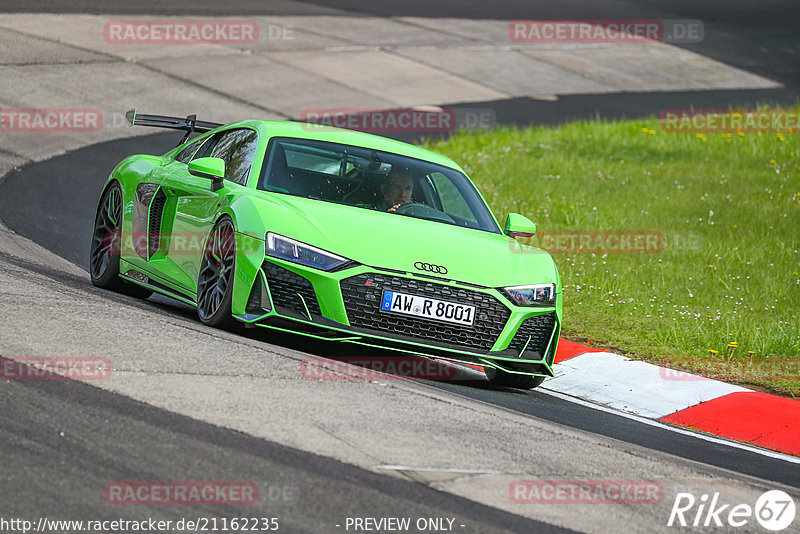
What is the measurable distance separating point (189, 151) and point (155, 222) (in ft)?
2.85

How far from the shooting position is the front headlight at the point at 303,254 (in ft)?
22.3

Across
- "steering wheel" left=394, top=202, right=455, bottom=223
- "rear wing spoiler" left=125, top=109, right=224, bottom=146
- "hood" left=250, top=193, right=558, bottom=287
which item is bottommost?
"hood" left=250, top=193, right=558, bottom=287

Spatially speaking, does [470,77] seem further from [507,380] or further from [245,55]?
[507,380]

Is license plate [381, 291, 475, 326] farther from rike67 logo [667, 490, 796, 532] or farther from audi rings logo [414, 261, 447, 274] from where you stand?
rike67 logo [667, 490, 796, 532]

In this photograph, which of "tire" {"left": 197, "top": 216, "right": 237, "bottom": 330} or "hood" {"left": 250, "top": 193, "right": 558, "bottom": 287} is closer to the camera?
"hood" {"left": 250, "top": 193, "right": 558, "bottom": 287}

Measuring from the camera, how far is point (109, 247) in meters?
9.23

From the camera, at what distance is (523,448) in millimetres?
5562

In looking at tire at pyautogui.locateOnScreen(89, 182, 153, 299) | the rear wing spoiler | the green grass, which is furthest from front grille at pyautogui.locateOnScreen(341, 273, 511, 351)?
the rear wing spoiler

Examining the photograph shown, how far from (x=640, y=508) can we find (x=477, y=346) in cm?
228

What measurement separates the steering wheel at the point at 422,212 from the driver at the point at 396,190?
40 millimetres

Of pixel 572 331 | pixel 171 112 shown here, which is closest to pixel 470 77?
→ pixel 171 112

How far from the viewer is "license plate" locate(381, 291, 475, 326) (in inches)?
270

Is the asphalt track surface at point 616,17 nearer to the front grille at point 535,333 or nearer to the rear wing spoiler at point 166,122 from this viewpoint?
the rear wing spoiler at point 166,122

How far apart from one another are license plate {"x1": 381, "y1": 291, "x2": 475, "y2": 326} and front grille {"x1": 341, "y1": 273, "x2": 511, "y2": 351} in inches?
1.0
